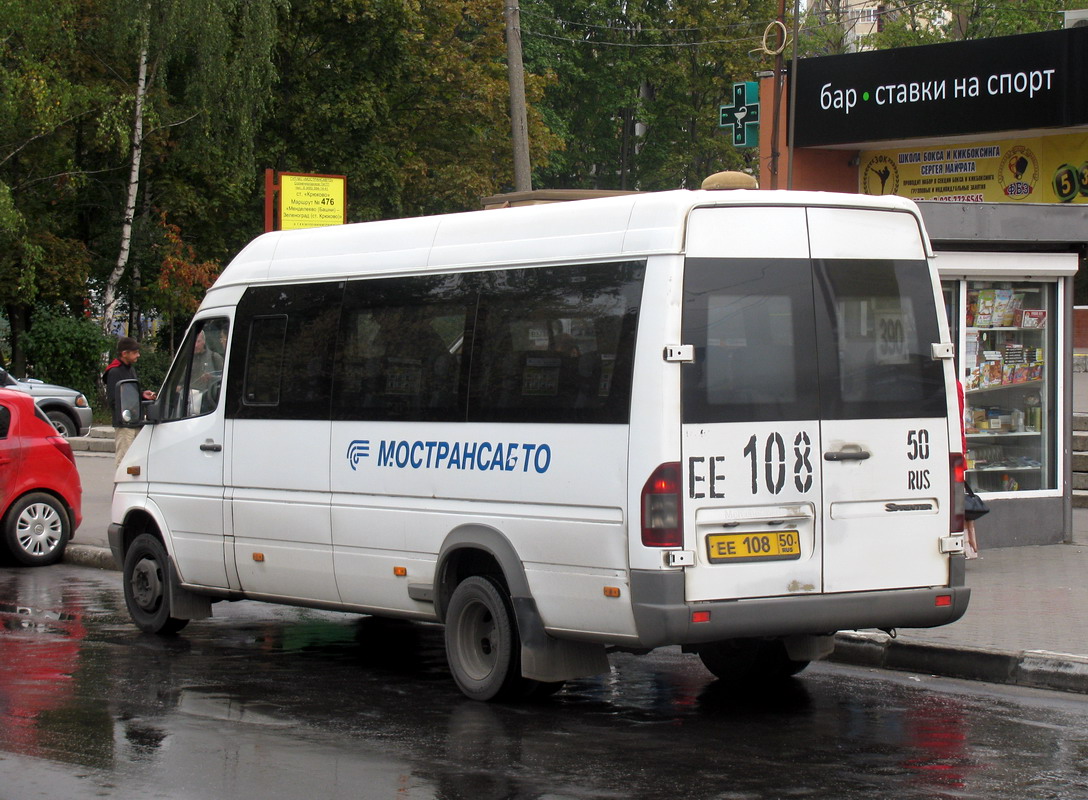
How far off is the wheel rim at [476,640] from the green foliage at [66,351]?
30.7m

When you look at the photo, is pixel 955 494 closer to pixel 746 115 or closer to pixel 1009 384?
pixel 1009 384

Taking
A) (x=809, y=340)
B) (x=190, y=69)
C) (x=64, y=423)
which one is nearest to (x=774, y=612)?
(x=809, y=340)

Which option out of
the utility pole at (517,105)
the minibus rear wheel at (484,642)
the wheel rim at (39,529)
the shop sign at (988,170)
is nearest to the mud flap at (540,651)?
the minibus rear wheel at (484,642)

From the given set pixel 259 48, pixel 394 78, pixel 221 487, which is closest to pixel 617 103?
pixel 394 78

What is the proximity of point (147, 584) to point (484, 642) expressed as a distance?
10.9 ft

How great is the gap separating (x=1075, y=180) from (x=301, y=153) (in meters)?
27.7

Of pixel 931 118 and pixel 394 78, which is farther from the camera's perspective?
pixel 394 78

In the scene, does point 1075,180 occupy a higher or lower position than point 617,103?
lower

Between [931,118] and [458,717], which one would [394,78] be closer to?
[931,118]

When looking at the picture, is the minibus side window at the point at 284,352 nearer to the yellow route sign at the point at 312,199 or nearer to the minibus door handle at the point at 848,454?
the minibus door handle at the point at 848,454

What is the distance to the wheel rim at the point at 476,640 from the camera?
816 cm

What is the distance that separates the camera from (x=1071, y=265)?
13750 millimetres

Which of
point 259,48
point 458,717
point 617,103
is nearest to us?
point 458,717

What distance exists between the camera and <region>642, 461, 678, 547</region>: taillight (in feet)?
23.1
